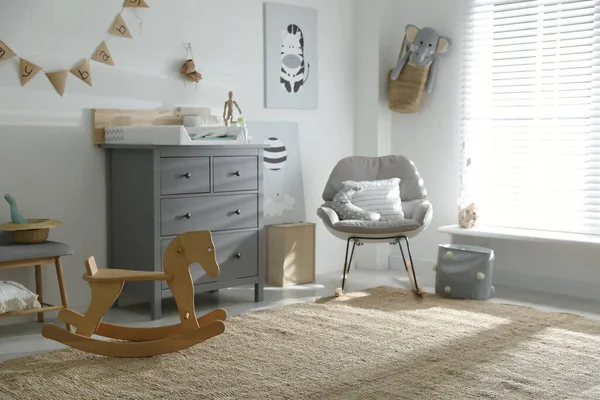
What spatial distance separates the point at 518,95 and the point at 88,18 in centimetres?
259

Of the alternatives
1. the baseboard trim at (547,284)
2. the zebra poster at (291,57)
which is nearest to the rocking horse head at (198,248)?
the zebra poster at (291,57)

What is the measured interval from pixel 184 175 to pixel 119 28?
0.91 m

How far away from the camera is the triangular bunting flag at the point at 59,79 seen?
4.04 meters

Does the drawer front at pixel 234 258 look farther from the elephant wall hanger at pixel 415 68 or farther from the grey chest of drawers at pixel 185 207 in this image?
the elephant wall hanger at pixel 415 68

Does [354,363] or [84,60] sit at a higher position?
[84,60]


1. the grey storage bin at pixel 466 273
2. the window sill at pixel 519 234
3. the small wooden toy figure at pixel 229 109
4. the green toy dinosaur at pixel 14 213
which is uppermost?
the small wooden toy figure at pixel 229 109

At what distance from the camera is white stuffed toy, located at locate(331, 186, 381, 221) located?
15.2 feet

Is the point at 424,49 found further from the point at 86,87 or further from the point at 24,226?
the point at 24,226

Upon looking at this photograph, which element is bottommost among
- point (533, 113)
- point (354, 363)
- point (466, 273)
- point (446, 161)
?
point (354, 363)

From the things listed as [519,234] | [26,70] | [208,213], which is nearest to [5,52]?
[26,70]

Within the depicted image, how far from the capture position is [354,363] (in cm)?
319

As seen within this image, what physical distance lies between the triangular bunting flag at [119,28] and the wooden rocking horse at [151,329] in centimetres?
148

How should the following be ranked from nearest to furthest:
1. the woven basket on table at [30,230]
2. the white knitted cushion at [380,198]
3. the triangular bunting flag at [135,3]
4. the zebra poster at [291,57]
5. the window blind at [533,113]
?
1. the woven basket on table at [30,230]
2. the triangular bunting flag at [135,3]
3. the window blind at [533,113]
4. the white knitted cushion at [380,198]
5. the zebra poster at [291,57]

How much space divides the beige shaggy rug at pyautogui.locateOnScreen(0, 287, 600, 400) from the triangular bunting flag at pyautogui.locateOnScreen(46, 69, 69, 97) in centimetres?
145
